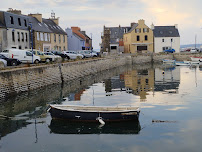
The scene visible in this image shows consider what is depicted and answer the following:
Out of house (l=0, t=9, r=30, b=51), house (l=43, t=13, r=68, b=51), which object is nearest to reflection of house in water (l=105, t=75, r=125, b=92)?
house (l=0, t=9, r=30, b=51)

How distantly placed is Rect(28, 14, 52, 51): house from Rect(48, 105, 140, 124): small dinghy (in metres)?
43.1

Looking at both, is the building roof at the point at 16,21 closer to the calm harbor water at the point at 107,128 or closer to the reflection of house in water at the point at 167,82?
the calm harbor water at the point at 107,128

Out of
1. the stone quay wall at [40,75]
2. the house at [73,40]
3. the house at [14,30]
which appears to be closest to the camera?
the stone quay wall at [40,75]

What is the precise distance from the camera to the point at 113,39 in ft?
325

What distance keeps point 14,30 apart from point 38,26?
960 cm

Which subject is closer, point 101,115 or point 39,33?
point 101,115

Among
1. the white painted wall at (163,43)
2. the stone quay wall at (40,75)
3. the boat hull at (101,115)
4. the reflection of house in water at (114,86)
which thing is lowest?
the boat hull at (101,115)

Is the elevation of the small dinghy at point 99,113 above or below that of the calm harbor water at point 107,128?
above

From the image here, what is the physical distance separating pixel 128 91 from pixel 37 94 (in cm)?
1187

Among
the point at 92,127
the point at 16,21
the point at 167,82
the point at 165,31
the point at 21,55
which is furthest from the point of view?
the point at 165,31

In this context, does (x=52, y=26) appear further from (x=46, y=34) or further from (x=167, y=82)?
(x=167, y=82)

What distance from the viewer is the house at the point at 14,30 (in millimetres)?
52350

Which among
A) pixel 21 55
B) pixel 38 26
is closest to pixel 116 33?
pixel 38 26

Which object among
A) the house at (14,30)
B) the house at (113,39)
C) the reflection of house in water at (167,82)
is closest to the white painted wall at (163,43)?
the house at (113,39)
